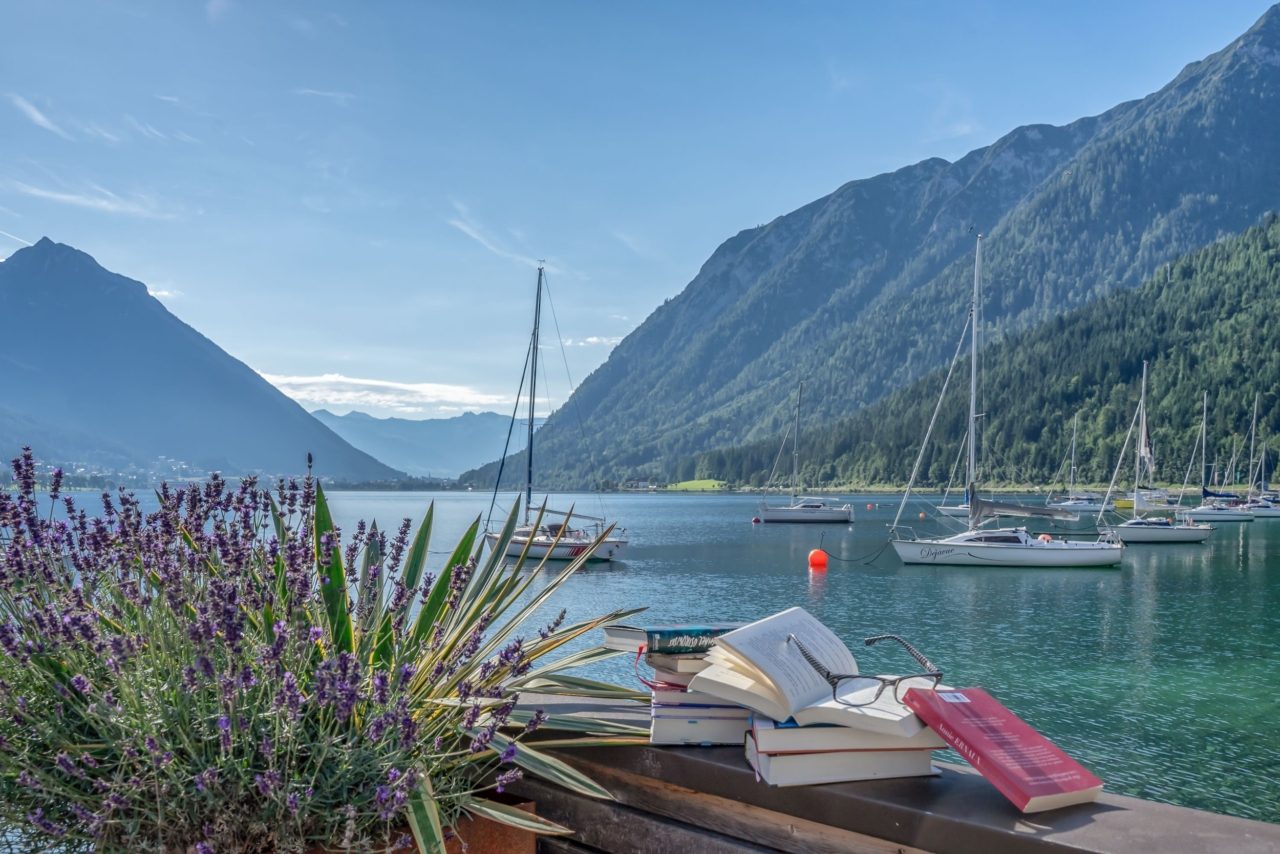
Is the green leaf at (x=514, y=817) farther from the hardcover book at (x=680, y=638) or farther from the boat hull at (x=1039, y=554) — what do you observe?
the boat hull at (x=1039, y=554)

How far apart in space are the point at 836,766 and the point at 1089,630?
22.2 metres

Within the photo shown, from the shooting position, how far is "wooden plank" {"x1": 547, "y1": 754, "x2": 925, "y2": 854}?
230cm

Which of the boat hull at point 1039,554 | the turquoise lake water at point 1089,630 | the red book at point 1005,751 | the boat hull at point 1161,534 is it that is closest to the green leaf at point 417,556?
the turquoise lake water at point 1089,630

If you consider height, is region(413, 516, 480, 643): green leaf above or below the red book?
above

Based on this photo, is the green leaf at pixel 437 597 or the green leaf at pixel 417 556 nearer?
the green leaf at pixel 437 597

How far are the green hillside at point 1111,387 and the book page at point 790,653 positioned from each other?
119431 millimetres

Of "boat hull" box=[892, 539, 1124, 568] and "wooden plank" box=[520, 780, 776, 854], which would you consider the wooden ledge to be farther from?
"boat hull" box=[892, 539, 1124, 568]

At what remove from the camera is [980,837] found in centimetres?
207

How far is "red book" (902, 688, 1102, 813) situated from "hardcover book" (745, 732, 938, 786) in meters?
0.13

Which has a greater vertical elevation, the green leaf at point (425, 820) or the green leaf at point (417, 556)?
the green leaf at point (417, 556)

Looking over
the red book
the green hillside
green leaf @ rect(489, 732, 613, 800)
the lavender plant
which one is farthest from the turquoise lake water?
the green hillside

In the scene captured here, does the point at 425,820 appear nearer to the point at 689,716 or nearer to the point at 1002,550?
the point at 689,716

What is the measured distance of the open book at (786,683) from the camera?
2344mm

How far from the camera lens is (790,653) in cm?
263
